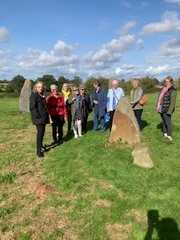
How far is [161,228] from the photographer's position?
216 inches

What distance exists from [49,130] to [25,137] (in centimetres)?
167

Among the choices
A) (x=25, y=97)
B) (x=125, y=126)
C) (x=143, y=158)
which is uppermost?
(x=25, y=97)

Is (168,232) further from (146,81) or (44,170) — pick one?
(146,81)

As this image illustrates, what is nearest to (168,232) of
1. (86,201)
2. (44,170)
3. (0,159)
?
(86,201)

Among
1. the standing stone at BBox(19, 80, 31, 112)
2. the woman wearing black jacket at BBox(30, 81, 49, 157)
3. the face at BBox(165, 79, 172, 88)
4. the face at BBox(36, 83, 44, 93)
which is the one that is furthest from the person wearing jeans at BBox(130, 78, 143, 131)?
the standing stone at BBox(19, 80, 31, 112)

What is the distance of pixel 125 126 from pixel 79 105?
256 cm

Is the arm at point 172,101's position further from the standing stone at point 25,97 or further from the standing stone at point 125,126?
the standing stone at point 25,97

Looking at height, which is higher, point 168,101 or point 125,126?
point 168,101

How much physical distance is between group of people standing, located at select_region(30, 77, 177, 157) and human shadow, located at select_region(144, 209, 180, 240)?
16.8ft

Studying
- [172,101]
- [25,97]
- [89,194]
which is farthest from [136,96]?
[25,97]

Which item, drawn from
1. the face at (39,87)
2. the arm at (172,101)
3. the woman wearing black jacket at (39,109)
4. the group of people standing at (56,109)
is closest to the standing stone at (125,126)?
the arm at (172,101)

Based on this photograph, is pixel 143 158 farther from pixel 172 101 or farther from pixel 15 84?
pixel 15 84

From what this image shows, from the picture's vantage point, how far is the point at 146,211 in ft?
19.9

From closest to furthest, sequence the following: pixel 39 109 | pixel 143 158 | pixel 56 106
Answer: pixel 143 158
pixel 39 109
pixel 56 106
